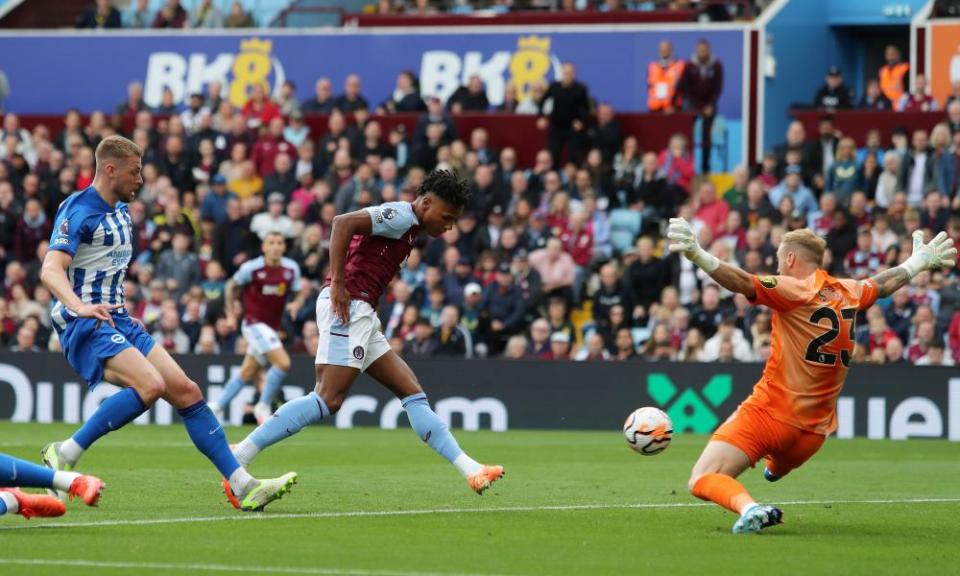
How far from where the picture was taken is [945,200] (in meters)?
23.0

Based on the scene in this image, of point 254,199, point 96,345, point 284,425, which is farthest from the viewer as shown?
point 254,199

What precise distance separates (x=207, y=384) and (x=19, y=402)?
2574mm

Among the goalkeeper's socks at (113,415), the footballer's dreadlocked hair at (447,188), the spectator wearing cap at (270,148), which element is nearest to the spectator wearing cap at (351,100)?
the spectator wearing cap at (270,148)

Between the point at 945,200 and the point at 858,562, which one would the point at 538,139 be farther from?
the point at 858,562

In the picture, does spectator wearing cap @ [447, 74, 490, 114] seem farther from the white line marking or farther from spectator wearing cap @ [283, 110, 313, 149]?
the white line marking

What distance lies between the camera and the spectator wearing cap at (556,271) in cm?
2431

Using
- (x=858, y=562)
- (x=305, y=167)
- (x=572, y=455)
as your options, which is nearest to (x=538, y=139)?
(x=305, y=167)

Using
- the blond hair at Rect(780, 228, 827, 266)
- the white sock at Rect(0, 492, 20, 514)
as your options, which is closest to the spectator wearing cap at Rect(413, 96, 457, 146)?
the blond hair at Rect(780, 228, 827, 266)

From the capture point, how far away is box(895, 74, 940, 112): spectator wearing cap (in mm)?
25380

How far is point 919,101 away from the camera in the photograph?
25469 mm

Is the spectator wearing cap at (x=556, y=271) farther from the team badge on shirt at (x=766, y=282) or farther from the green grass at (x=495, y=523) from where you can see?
the team badge on shirt at (x=766, y=282)

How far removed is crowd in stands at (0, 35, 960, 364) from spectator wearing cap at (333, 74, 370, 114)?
0.04 meters

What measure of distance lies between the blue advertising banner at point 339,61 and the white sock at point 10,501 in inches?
782

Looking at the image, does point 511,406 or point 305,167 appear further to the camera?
point 305,167
